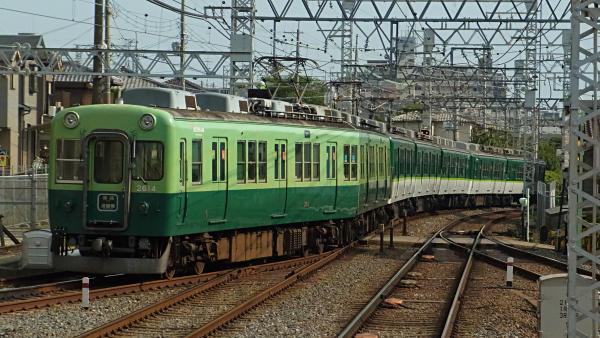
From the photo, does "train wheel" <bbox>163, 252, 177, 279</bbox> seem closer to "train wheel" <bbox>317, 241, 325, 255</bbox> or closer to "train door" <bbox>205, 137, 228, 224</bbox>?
"train door" <bbox>205, 137, 228, 224</bbox>

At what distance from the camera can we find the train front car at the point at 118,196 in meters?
13.7

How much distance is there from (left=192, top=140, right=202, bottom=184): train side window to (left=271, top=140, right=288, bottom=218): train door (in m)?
2.55

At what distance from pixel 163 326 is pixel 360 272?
6.77 metres

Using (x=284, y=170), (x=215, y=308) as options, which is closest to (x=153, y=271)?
(x=215, y=308)

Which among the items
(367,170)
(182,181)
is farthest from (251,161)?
(367,170)

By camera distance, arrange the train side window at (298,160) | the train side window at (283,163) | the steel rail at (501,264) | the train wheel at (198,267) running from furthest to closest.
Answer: the train side window at (298,160)
the train side window at (283,163)
the steel rail at (501,264)
the train wheel at (198,267)

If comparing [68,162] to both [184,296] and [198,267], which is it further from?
[184,296]

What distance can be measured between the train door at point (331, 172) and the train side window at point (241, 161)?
348 cm

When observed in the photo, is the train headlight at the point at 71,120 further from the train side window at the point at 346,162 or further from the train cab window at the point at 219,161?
the train side window at the point at 346,162

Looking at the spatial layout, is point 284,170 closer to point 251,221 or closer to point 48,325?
point 251,221

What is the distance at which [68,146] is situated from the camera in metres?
14.1

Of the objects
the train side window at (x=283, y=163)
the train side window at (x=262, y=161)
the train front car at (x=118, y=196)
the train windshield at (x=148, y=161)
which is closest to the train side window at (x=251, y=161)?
the train side window at (x=262, y=161)

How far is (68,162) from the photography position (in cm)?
1410

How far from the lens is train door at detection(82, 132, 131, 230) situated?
1375cm
